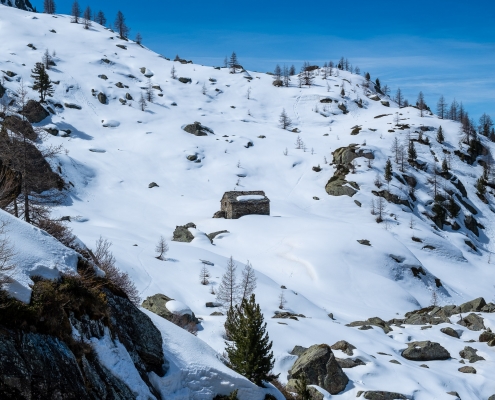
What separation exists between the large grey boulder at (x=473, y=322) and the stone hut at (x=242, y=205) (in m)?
28.0

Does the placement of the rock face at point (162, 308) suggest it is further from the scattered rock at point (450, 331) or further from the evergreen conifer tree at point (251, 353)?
the scattered rock at point (450, 331)

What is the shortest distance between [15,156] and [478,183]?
7981 cm

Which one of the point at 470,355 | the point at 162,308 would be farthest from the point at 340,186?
the point at 162,308

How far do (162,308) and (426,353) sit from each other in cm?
1651

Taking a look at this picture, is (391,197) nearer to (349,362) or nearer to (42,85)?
(349,362)

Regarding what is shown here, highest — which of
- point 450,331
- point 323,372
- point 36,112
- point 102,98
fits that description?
point 102,98

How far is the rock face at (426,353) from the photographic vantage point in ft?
82.1

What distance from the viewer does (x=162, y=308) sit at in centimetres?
2320

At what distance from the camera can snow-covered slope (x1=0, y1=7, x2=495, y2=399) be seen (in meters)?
29.6

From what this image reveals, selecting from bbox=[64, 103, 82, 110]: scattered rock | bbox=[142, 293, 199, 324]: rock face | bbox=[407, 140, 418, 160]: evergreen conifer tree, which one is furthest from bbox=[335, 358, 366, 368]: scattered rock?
bbox=[64, 103, 82, 110]: scattered rock

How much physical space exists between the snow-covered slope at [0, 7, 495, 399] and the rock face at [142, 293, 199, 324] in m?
1.26

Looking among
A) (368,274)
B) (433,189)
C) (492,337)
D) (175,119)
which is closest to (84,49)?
(175,119)

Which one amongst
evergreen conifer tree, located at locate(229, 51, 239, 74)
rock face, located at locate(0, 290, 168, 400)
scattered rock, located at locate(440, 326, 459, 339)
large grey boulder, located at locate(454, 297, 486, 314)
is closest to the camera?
rock face, located at locate(0, 290, 168, 400)

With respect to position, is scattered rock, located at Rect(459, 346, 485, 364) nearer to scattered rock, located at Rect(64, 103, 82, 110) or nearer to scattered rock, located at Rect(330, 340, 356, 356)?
scattered rock, located at Rect(330, 340, 356, 356)
